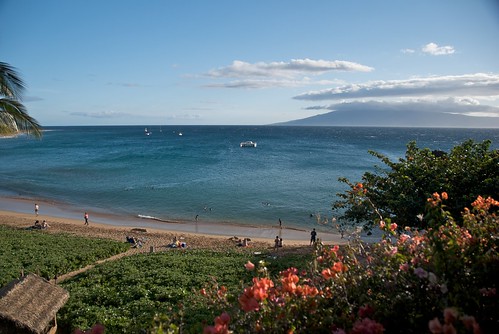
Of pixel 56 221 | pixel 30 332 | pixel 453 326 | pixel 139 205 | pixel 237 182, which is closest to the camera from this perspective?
pixel 453 326

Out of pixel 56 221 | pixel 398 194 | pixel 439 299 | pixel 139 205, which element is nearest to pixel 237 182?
pixel 139 205

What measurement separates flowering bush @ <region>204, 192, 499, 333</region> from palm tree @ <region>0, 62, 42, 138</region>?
11518 mm

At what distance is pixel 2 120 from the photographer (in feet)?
38.5

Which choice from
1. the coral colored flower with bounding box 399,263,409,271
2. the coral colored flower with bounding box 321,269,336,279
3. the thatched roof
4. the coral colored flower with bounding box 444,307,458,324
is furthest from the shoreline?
the coral colored flower with bounding box 444,307,458,324

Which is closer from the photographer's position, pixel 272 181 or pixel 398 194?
pixel 398 194

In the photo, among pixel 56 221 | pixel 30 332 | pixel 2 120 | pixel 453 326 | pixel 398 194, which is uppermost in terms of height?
pixel 2 120

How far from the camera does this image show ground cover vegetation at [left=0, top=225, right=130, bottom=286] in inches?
492

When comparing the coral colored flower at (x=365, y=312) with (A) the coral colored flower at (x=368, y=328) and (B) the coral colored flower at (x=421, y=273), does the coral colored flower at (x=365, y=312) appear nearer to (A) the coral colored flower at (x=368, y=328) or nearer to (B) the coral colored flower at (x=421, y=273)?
(A) the coral colored flower at (x=368, y=328)

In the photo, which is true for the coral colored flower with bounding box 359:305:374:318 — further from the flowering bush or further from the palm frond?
the palm frond

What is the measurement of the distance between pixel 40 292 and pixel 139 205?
23459mm

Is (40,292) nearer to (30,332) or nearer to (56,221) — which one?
(30,332)

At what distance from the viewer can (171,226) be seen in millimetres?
26109

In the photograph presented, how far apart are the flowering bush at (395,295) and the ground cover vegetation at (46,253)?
11.6 m

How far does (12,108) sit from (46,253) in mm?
6260
